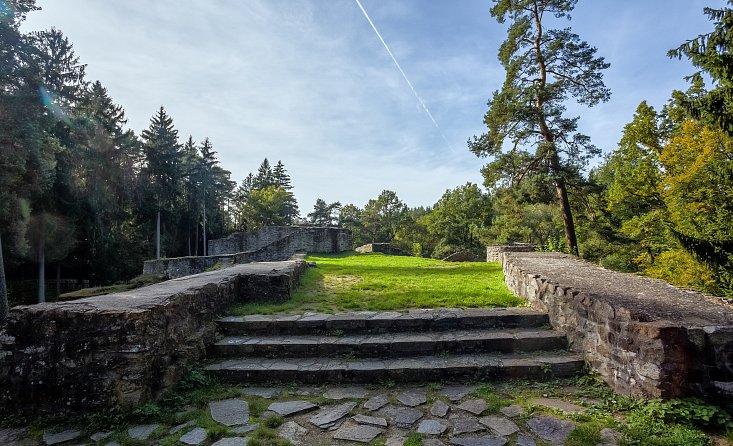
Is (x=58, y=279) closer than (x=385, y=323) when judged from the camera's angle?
No

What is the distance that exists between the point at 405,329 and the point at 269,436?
7.60 ft

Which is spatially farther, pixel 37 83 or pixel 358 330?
pixel 37 83

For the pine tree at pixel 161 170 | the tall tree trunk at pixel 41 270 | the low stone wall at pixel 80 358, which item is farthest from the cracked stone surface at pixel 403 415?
the pine tree at pixel 161 170

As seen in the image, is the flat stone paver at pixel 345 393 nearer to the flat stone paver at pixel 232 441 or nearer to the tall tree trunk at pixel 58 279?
the flat stone paver at pixel 232 441

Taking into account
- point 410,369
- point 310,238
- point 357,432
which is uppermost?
point 310,238

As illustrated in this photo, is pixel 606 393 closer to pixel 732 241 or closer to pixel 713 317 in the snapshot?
pixel 713 317

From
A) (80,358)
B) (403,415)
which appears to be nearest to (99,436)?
(80,358)

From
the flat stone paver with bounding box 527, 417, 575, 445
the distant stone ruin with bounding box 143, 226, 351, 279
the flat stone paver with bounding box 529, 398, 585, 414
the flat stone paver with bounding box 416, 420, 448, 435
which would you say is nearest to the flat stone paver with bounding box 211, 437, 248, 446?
the flat stone paver with bounding box 416, 420, 448, 435

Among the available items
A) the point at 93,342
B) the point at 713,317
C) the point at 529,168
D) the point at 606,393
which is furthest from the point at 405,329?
the point at 529,168

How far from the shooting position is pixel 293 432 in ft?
9.19

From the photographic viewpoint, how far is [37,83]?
1531cm

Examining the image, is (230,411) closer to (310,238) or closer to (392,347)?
(392,347)

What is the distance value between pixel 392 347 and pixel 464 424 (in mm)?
1374

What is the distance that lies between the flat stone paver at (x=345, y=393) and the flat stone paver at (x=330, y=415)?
0.16 metres
